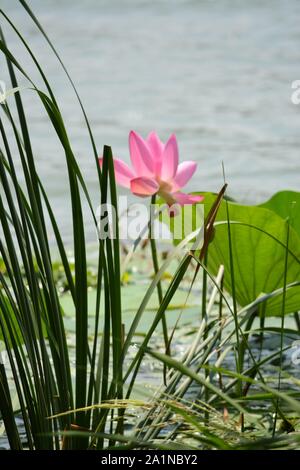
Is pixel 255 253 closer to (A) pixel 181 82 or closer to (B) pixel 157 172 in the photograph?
(B) pixel 157 172

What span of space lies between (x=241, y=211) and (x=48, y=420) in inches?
20.7

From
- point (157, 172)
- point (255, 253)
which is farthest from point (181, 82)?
point (157, 172)

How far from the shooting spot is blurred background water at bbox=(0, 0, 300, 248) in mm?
3707

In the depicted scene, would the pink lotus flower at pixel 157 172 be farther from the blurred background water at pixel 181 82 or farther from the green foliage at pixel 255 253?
the blurred background water at pixel 181 82

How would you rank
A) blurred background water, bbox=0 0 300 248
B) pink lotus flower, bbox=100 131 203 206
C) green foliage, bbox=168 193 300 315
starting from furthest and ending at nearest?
blurred background water, bbox=0 0 300 248 < green foliage, bbox=168 193 300 315 < pink lotus flower, bbox=100 131 203 206

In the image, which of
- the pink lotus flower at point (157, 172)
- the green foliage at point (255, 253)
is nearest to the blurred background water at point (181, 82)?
the green foliage at point (255, 253)

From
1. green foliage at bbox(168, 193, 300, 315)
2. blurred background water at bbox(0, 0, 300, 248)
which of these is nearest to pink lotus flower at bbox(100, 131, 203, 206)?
green foliage at bbox(168, 193, 300, 315)

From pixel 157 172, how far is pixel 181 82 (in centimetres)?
394

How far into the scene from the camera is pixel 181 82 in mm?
5027

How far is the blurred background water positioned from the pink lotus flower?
6.01ft

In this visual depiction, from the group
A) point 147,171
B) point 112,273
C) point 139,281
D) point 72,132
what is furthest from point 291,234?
point 72,132

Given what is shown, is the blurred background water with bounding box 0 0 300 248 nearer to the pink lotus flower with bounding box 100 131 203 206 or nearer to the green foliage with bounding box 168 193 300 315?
the green foliage with bounding box 168 193 300 315

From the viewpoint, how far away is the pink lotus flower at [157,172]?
3.76 feet

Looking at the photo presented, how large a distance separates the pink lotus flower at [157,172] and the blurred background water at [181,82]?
1.83 metres
